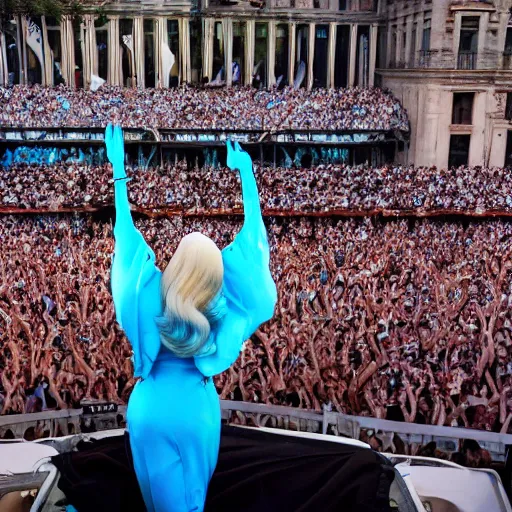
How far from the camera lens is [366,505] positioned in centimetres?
415

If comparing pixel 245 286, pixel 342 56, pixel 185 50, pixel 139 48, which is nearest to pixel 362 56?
pixel 342 56

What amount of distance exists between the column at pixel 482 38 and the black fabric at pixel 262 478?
4.06 meters

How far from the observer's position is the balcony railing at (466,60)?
700cm

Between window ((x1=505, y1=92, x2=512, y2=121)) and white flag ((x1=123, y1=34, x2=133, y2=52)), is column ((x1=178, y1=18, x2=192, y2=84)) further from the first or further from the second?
window ((x1=505, y1=92, x2=512, y2=121))

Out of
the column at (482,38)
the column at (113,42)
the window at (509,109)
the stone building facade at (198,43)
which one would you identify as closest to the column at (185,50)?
the stone building facade at (198,43)

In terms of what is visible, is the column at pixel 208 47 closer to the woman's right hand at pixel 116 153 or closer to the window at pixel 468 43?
the window at pixel 468 43

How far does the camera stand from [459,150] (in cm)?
725

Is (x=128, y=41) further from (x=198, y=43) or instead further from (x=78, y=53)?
(x=198, y=43)

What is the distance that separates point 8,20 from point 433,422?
5.47 meters

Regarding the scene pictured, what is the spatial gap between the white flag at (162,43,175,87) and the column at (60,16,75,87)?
Result: 2.91ft

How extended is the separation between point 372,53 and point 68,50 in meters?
3.01

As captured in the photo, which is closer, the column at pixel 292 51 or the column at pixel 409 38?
the column at pixel 409 38

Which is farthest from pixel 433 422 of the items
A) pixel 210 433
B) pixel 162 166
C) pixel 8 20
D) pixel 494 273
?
pixel 8 20

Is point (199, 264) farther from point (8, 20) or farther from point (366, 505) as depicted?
point (8, 20)
